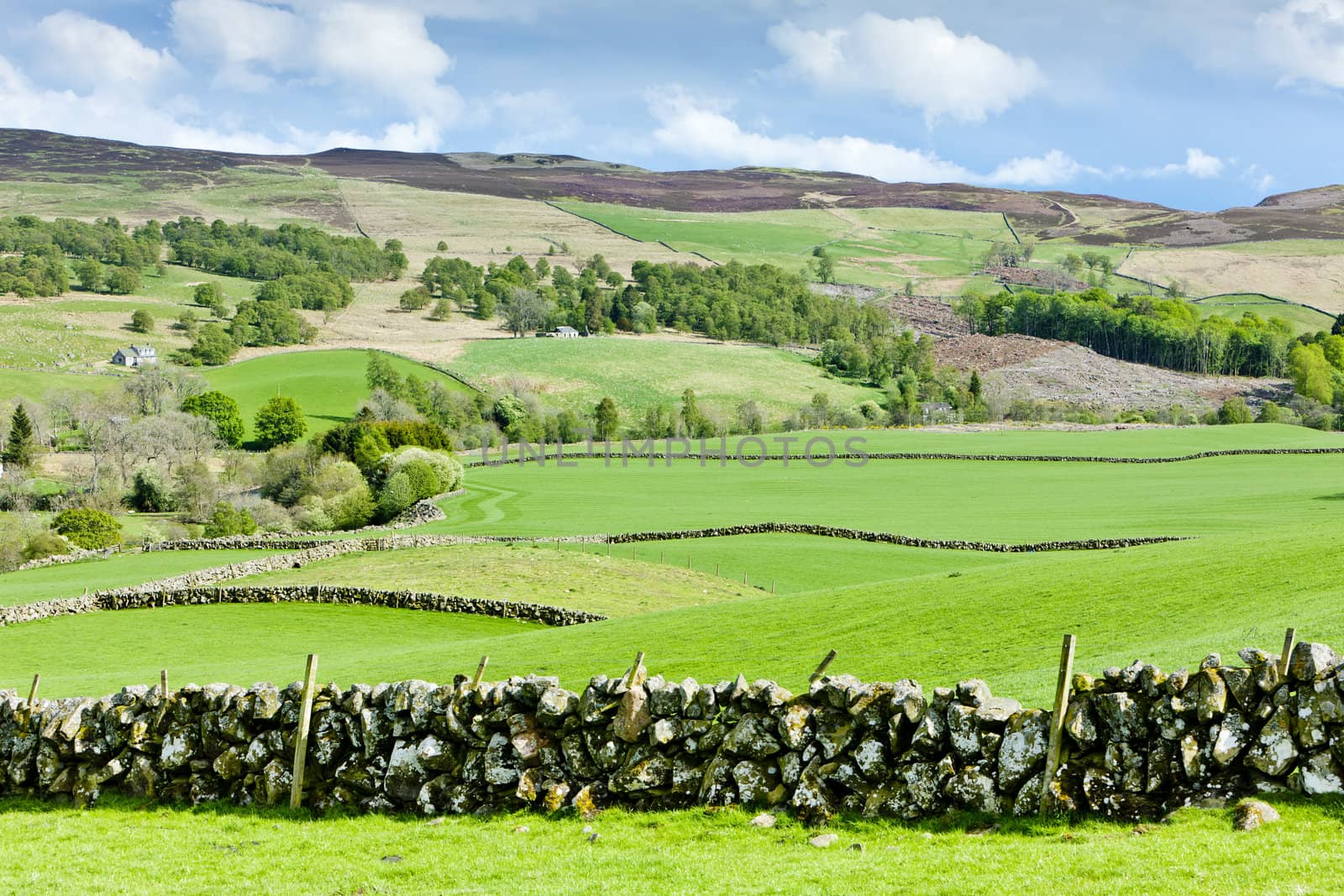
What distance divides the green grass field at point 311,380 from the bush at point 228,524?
1950 inches

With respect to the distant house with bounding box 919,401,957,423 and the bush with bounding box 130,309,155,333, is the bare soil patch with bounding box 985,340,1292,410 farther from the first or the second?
the bush with bounding box 130,309,155,333

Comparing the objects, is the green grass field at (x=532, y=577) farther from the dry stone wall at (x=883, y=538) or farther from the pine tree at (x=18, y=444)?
the pine tree at (x=18, y=444)

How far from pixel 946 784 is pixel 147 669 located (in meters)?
24.8

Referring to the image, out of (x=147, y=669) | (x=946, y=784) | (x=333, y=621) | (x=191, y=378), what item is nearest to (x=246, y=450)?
(x=191, y=378)

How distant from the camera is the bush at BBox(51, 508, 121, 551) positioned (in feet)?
249

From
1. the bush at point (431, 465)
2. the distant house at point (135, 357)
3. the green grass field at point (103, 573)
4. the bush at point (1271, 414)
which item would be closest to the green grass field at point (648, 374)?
the distant house at point (135, 357)

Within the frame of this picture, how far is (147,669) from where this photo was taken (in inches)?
1184

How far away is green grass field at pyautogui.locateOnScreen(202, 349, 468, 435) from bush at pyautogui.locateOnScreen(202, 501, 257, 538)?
4952 centimetres

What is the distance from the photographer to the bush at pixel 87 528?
75.9 m

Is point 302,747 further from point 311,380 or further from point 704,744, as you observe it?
point 311,380

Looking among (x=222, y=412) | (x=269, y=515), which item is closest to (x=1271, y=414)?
(x=269, y=515)

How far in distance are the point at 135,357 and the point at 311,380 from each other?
32.6m

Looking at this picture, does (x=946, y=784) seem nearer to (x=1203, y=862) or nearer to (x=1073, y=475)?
(x=1203, y=862)

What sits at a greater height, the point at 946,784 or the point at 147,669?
the point at 946,784
